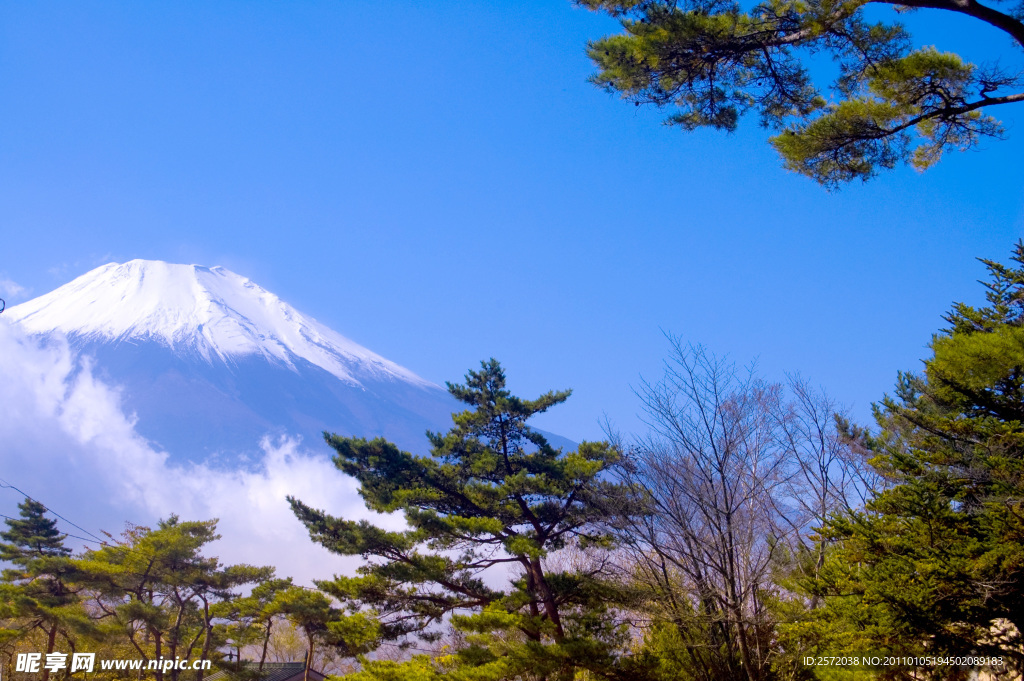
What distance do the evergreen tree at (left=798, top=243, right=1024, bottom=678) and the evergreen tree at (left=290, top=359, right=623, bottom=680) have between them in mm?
4406

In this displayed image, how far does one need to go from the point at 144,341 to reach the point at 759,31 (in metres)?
163

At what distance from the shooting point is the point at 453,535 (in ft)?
41.3

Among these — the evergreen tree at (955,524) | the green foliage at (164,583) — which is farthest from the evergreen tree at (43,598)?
the evergreen tree at (955,524)

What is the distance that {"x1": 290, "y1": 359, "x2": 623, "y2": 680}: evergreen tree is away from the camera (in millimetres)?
11617

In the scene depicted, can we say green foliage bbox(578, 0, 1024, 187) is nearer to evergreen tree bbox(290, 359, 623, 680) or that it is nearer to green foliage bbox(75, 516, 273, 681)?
evergreen tree bbox(290, 359, 623, 680)

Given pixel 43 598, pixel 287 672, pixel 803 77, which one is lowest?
pixel 287 672

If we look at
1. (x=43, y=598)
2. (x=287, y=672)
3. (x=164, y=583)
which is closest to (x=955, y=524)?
(x=164, y=583)

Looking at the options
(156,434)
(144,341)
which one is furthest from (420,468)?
(144,341)

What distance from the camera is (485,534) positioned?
12.8 m

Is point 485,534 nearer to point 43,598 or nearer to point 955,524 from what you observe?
point 955,524

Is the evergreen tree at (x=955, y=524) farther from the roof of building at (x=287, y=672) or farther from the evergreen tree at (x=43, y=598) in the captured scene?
the roof of building at (x=287, y=672)

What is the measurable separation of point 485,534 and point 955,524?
8.31 meters

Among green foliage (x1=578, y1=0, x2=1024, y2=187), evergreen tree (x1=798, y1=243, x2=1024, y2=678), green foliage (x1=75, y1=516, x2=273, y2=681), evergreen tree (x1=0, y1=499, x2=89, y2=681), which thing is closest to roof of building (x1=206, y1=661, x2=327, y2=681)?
green foliage (x1=75, y1=516, x2=273, y2=681)

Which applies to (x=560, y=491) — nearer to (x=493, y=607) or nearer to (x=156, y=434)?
(x=493, y=607)
